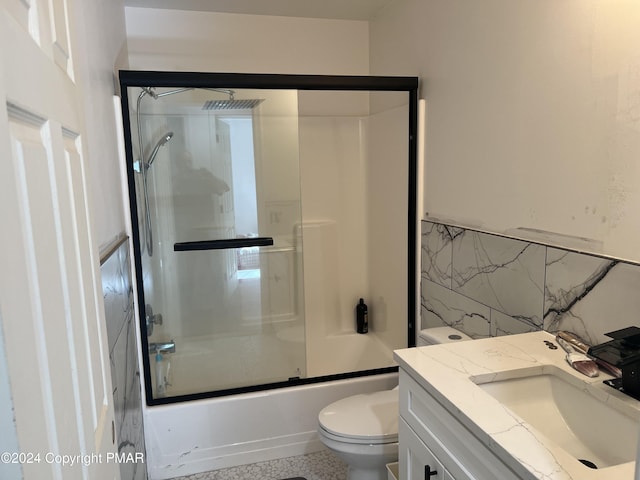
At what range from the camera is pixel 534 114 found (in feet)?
5.09

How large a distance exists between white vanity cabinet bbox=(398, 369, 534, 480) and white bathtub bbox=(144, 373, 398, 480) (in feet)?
3.28

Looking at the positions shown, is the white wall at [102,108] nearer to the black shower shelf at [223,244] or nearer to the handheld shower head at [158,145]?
the handheld shower head at [158,145]

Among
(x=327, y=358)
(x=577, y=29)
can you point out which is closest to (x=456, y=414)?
(x=577, y=29)

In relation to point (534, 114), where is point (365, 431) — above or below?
below

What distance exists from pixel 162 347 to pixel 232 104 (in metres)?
1.41

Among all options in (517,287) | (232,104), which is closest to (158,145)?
(232,104)

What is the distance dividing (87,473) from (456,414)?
0.79 meters

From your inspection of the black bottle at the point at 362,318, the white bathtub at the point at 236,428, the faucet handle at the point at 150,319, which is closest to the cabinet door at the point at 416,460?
the white bathtub at the point at 236,428

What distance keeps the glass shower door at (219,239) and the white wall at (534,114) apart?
0.97 m

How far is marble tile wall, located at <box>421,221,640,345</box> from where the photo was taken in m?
1.28

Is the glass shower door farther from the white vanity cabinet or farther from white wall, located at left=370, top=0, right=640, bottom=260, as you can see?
the white vanity cabinet

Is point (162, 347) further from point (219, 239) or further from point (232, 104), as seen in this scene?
point (232, 104)

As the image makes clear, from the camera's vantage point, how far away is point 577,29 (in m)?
1.36

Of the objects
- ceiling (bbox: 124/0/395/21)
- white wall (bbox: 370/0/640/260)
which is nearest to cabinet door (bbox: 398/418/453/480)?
white wall (bbox: 370/0/640/260)
